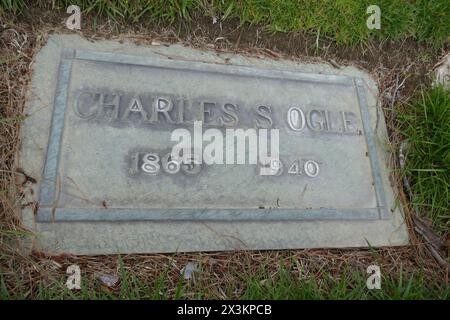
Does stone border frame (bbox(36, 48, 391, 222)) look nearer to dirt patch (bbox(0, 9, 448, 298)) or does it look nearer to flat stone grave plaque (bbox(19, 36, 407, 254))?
flat stone grave plaque (bbox(19, 36, 407, 254))

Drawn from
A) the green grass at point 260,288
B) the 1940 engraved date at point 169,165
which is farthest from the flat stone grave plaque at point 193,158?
the green grass at point 260,288

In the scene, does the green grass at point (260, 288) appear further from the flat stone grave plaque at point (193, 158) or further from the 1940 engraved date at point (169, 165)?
the 1940 engraved date at point (169, 165)

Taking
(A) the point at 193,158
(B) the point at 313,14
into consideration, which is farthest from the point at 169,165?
(B) the point at 313,14

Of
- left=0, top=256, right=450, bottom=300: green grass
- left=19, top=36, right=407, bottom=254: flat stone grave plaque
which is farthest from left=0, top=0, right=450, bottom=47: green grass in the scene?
left=0, top=256, right=450, bottom=300: green grass

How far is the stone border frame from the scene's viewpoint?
4.92 ft

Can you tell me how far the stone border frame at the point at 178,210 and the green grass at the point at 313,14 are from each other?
281 millimetres

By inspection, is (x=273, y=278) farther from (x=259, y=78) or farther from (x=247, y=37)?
(x=247, y=37)

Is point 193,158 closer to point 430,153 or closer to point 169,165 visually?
point 169,165

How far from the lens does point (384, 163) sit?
6.36 ft

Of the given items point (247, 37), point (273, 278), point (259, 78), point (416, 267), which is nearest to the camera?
point (273, 278)

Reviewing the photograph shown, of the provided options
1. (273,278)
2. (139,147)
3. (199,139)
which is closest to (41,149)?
(139,147)

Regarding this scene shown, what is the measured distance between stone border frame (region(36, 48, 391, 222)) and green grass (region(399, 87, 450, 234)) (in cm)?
21
